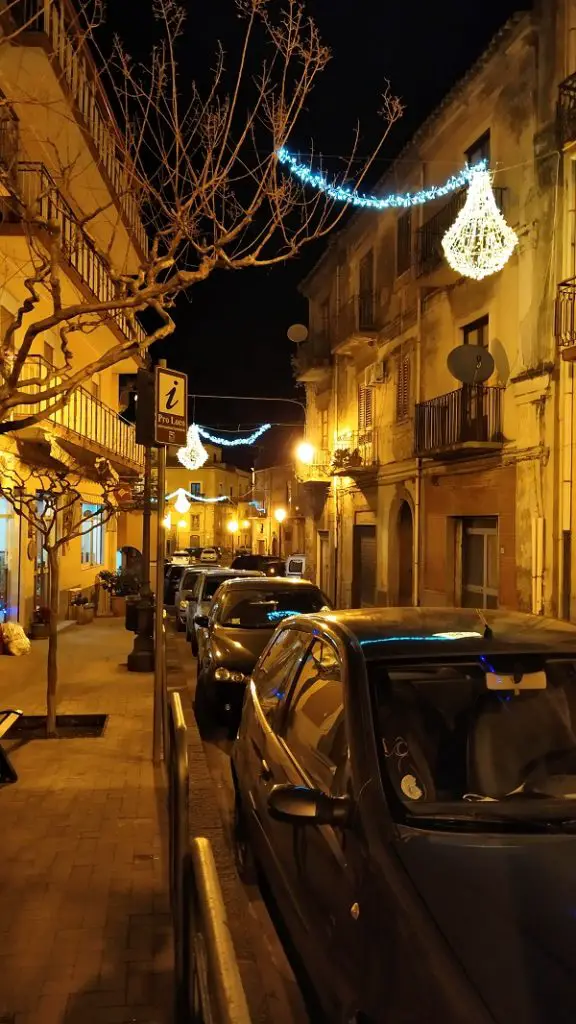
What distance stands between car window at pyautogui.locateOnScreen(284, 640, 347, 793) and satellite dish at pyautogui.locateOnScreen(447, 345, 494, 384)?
11741 millimetres

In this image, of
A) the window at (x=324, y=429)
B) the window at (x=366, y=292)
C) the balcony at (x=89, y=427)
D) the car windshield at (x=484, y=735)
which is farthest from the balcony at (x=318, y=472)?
the car windshield at (x=484, y=735)

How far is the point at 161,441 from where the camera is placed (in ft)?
22.1

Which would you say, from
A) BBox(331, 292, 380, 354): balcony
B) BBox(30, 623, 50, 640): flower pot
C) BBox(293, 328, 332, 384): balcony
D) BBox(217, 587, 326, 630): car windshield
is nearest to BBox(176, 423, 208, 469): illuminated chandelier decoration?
BBox(293, 328, 332, 384): balcony

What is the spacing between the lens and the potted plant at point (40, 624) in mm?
15289

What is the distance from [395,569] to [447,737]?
58.2 ft

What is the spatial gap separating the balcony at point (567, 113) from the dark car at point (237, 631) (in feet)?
28.2

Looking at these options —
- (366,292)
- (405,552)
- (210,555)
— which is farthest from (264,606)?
(210,555)

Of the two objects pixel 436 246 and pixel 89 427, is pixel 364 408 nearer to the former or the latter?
pixel 436 246

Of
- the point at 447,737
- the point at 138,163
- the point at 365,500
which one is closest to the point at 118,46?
the point at 138,163

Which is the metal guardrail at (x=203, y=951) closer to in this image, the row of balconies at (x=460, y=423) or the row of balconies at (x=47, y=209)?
the row of balconies at (x=47, y=209)

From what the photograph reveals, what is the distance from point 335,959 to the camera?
2498mm

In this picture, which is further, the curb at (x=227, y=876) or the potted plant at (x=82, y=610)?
the potted plant at (x=82, y=610)

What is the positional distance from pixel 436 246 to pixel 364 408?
802cm

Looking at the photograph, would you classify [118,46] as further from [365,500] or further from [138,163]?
[365,500]
